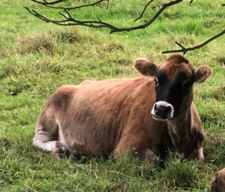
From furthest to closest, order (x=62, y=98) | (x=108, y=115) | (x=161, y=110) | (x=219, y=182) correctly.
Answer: (x=62, y=98), (x=108, y=115), (x=161, y=110), (x=219, y=182)

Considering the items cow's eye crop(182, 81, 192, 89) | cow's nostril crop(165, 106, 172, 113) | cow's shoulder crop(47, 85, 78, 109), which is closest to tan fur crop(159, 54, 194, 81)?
cow's eye crop(182, 81, 192, 89)

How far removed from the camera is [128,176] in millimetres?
4141

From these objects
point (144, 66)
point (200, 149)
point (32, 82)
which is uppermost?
point (144, 66)

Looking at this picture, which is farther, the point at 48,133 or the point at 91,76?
the point at 91,76

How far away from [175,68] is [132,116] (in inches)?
30.7

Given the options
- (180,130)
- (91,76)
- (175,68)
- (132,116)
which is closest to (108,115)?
(132,116)

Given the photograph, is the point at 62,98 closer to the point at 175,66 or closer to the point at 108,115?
the point at 108,115

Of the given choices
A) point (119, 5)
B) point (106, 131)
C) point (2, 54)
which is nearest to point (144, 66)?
point (106, 131)

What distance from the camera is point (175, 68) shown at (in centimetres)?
457

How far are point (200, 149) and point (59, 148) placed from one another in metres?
1.69

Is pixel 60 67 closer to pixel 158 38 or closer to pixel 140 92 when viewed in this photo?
pixel 158 38

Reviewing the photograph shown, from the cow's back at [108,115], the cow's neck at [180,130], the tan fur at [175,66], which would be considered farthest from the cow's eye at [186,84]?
the cow's back at [108,115]

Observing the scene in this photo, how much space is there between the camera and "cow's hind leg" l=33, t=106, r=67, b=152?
5.66 m

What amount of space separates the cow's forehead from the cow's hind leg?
1.75 m
